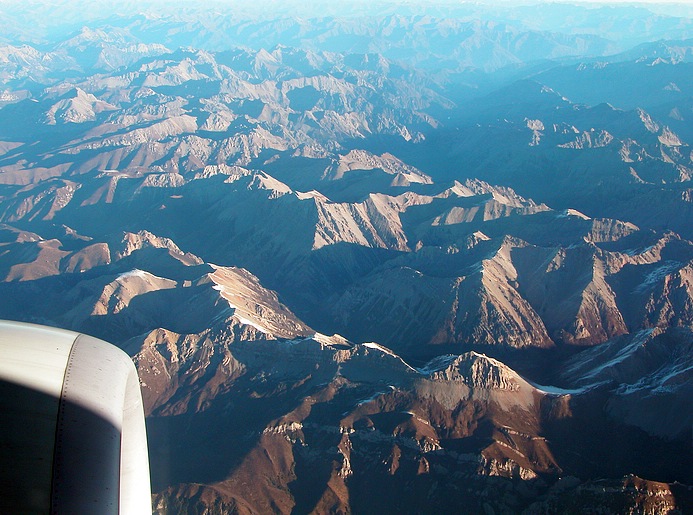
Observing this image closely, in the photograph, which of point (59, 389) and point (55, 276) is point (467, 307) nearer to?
point (55, 276)

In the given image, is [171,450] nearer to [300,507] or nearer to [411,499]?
[300,507]

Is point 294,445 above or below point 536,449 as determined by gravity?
below

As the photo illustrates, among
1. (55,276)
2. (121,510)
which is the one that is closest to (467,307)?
(55,276)

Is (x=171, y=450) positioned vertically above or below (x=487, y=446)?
below

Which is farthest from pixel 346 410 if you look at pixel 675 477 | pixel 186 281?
pixel 186 281

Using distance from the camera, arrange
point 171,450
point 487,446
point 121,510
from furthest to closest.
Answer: point 171,450
point 487,446
point 121,510

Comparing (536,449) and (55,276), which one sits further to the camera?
(55,276)

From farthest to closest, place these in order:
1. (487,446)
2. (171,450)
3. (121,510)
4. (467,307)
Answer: (467,307)
(171,450)
(487,446)
(121,510)

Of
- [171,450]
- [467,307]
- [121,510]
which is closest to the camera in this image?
[121,510]

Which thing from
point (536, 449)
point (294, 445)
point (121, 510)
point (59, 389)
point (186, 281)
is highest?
point (59, 389)
